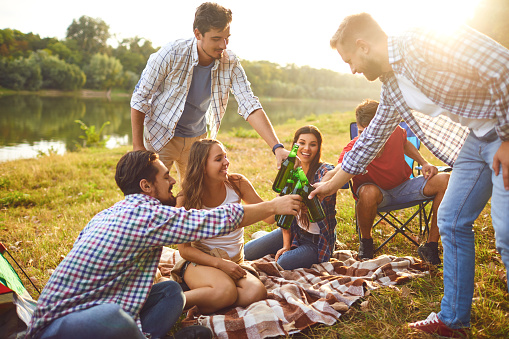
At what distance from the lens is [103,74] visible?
55219 millimetres

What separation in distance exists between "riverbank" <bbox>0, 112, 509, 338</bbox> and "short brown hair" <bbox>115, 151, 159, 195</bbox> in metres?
1.42

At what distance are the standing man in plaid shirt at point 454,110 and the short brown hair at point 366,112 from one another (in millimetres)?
1460

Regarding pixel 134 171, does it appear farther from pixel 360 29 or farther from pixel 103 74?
pixel 103 74

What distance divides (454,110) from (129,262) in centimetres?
185

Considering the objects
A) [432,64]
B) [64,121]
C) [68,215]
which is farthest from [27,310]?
[64,121]

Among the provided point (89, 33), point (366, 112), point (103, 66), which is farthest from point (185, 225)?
point (89, 33)

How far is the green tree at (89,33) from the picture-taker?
7606 cm

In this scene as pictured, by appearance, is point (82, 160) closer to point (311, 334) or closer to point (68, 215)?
point (68, 215)

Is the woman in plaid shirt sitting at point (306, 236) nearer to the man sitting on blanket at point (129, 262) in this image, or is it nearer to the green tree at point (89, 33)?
the man sitting on blanket at point (129, 262)

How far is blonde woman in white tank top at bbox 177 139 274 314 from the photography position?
9.05 feet

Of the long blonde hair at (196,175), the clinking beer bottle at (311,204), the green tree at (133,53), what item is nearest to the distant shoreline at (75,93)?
the green tree at (133,53)

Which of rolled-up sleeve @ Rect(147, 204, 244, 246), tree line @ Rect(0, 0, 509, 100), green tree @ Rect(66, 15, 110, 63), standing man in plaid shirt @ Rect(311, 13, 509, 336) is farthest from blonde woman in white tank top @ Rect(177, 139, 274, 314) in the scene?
green tree @ Rect(66, 15, 110, 63)

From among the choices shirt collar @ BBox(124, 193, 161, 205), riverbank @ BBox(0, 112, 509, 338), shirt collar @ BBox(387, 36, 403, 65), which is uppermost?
shirt collar @ BBox(387, 36, 403, 65)

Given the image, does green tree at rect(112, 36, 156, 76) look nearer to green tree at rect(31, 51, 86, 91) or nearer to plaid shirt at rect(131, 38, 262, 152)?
green tree at rect(31, 51, 86, 91)
